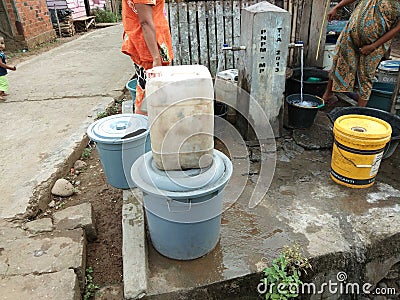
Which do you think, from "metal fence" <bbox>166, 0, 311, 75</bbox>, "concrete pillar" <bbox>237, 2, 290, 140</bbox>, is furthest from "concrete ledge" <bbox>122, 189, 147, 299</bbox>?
"metal fence" <bbox>166, 0, 311, 75</bbox>

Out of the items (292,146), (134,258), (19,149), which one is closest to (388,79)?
(292,146)

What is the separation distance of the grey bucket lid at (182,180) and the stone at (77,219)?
94 centimetres

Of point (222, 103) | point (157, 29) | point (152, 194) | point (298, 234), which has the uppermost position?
point (157, 29)

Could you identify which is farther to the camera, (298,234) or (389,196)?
(389,196)

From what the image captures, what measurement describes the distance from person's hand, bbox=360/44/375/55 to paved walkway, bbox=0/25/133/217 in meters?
3.76

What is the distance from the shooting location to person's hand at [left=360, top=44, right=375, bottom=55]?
364 centimetres

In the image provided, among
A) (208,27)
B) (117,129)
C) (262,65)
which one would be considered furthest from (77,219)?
(208,27)

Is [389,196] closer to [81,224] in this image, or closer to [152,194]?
[152,194]

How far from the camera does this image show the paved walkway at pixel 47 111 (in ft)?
10.7

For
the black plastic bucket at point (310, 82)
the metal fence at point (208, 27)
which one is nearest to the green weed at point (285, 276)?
the black plastic bucket at point (310, 82)

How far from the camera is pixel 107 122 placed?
3.02 m

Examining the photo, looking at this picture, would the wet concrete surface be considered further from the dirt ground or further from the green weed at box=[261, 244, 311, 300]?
the dirt ground

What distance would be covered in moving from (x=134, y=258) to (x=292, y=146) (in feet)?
7.83

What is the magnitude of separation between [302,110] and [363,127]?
101 cm
